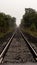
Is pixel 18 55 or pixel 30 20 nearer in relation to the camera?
pixel 18 55

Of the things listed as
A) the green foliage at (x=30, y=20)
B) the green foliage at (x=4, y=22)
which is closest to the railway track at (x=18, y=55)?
the green foliage at (x=4, y=22)

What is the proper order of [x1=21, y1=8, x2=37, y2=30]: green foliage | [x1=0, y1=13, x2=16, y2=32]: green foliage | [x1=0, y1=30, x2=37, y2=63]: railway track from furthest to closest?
[x1=21, y1=8, x2=37, y2=30]: green foliage, [x1=0, y1=13, x2=16, y2=32]: green foliage, [x1=0, y1=30, x2=37, y2=63]: railway track

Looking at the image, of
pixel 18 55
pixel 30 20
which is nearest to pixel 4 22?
pixel 30 20

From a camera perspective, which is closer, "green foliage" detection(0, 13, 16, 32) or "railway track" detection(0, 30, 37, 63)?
"railway track" detection(0, 30, 37, 63)

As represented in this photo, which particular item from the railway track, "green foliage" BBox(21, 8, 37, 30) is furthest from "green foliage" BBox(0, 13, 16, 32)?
the railway track

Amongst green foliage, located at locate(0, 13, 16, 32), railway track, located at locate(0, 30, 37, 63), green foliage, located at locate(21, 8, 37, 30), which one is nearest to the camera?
railway track, located at locate(0, 30, 37, 63)

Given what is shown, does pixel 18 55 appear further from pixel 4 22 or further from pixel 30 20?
pixel 30 20

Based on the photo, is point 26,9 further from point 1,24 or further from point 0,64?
point 0,64

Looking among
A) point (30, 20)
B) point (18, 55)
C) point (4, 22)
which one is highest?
point (18, 55)

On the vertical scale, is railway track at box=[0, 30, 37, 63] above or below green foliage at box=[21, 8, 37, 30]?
above

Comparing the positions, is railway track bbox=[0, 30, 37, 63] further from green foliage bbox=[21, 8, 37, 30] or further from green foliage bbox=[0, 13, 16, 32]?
green foliage bbox=[21, 8, 37, 30]

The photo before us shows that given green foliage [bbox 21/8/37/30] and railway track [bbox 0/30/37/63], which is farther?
green foliage [bbox 21/8/37/30]

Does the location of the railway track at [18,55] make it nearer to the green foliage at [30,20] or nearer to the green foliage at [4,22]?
the green foliage at [4,22]

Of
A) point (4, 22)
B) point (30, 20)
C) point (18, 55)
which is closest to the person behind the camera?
point (18, 55)
